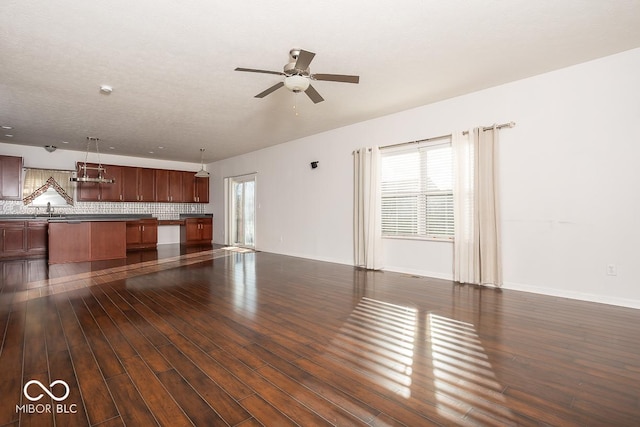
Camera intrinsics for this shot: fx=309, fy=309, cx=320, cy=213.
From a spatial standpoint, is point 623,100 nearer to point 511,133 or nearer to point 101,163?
point 511,133

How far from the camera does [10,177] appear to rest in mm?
7668

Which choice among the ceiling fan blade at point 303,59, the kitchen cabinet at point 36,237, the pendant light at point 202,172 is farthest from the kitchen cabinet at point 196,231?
the ceiling fan blade at point 303,59

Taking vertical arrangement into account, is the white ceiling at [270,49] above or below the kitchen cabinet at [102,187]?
above

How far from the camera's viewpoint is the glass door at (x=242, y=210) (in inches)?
367

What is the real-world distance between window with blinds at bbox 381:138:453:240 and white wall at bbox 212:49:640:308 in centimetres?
23

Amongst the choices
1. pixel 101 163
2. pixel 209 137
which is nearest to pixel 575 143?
pixel 209 137

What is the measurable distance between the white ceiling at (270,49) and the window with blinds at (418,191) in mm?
826

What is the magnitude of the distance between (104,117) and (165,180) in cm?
451

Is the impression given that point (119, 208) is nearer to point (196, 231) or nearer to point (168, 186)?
point (168, 186)

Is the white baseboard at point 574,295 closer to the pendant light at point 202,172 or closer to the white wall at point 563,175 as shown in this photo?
the white wall at point 563,175

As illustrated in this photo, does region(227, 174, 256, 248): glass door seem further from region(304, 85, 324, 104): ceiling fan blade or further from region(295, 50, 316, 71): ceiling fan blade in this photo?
region(295, 50, 316, 71): ceiling fan blade

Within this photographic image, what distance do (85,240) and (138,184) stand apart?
3044mm

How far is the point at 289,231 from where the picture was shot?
784cm

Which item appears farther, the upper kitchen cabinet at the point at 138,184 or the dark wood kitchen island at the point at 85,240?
the upper kitchen cabinet at the point at 138,184
